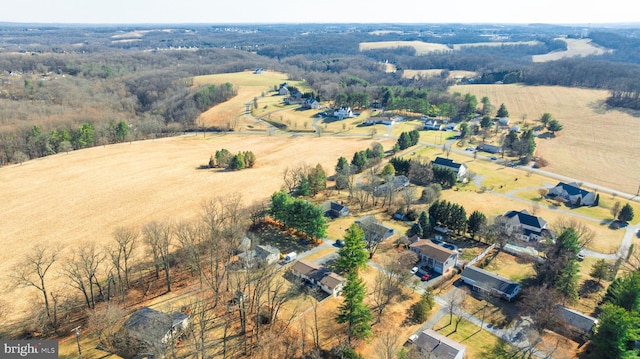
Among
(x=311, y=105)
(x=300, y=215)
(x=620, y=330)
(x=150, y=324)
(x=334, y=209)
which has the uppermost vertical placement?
(x=620, y=330)

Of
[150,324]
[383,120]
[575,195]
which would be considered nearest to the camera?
[150,324]

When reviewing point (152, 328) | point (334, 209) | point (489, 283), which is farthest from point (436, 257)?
point (152, 328)

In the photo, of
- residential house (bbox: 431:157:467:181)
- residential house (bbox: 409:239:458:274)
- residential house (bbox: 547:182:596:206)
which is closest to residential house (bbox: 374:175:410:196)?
residential house (bbox: 431:157:467:181)

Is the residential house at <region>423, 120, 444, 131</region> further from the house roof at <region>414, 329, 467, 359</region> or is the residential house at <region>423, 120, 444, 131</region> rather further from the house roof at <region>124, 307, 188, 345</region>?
the house roof at <region>124, 307, 188, 345</region>

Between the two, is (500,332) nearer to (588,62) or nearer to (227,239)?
(227,239)

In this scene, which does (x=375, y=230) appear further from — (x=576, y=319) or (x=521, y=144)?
(x=521, y=144)

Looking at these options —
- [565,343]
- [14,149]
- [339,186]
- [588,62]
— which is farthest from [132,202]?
[588,62]
